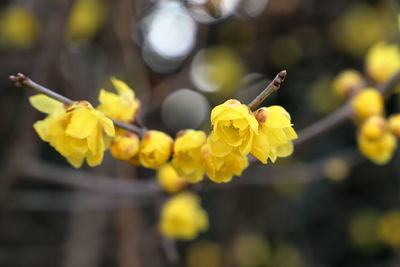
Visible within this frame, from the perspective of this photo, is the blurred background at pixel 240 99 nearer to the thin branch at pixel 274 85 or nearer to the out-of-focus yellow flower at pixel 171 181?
the out-of-focus yellow flower at pixel 171 181

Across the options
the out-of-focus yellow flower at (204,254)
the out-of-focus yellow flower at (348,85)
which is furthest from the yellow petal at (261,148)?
the out-of-focus yellow flower at (204,254)

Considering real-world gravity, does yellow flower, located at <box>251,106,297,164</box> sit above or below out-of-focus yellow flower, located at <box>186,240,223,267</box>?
above

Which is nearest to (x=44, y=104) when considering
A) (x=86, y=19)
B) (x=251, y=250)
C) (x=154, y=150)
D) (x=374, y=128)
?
(x=154, y=150)

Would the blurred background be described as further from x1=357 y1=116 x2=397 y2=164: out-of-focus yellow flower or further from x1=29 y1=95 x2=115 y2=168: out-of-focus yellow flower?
x1=29 y1=95 x2=115 y2=168: out-of-focus yellow flower

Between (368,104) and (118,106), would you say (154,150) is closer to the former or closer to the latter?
(118,106)

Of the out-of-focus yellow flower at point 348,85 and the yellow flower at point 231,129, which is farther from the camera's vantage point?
the out-of-focus yellow flower at point 348,85

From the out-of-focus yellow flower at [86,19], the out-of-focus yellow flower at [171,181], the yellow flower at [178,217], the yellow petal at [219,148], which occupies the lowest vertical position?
the yellow flower at [178,217]

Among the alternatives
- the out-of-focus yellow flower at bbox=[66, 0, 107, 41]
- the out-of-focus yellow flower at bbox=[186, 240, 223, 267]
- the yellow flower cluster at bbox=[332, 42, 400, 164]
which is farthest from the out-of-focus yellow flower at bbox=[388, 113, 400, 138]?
the out-of-focus yellow flower at bbox=[186, 240, 223, 267]
